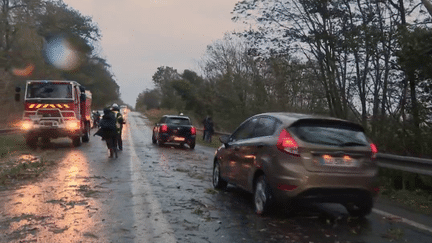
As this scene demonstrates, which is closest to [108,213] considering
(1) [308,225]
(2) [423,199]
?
(1) [308,225]

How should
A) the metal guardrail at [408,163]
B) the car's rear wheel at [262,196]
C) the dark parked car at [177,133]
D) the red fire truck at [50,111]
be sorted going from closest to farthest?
the car's rear wheel at [262,196], the metal guardrail at [408,163], the red fire truck at [50,111], the dark parked car at [177,133]

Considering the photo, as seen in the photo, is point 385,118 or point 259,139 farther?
point 385,118

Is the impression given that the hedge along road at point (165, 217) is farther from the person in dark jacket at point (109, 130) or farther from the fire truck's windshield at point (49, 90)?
the fire truck's windshield at point (49, 90)

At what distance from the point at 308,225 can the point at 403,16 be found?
11770mm

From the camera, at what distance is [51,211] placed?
6.70m

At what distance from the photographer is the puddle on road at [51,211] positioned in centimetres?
541

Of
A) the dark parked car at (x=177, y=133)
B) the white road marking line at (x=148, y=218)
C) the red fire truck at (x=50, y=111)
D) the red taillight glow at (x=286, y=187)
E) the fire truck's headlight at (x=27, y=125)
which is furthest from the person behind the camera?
the dark parked car at (x=177, y=133)

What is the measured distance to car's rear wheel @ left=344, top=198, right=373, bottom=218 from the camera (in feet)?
21.0

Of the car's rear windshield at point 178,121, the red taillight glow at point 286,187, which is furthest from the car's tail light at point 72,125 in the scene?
the red taillight glow at point 286,187

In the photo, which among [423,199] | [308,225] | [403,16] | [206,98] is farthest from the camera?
[206,98]

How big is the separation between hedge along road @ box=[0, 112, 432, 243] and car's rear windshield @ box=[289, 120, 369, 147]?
1156mm

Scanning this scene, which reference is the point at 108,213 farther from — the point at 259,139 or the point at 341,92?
the point at 341,92

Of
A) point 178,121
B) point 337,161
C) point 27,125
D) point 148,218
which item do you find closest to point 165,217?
point 148,218

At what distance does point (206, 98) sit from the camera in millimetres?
44562
